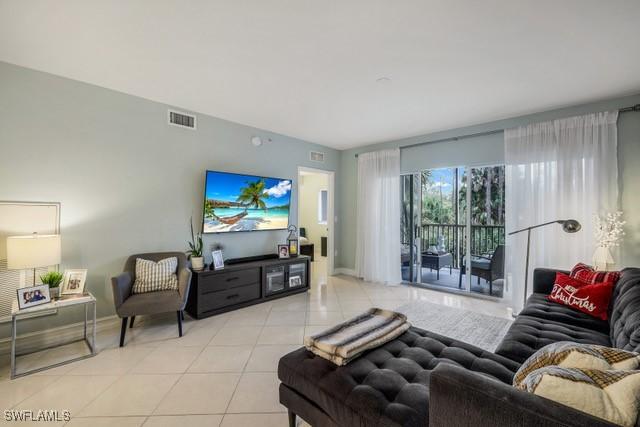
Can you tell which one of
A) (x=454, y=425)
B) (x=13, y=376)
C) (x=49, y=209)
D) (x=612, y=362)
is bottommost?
(x=13, y=376)

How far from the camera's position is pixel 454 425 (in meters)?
0.93

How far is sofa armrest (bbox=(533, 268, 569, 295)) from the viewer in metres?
2.84

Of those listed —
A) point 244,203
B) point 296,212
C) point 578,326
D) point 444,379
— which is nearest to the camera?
point 444,379

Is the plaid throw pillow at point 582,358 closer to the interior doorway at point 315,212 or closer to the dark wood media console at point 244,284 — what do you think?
the dark wood media console at point 244,284

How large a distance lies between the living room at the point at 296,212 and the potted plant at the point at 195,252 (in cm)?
5

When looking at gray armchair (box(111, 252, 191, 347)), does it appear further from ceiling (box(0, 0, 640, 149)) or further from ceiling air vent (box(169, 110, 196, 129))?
ceiling (box(0, 0, 640, 149))

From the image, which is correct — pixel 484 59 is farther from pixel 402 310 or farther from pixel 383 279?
pixel 383 279

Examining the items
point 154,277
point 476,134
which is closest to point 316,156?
point 476,134

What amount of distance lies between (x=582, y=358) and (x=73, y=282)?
379 centimetres

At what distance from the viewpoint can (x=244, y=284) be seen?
12.2 feet

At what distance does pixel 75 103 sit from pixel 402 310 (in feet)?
15.1

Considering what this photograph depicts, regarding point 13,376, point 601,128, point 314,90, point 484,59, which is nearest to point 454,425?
point 484,59

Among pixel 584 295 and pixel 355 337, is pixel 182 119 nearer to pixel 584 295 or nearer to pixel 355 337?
pixel 355 337

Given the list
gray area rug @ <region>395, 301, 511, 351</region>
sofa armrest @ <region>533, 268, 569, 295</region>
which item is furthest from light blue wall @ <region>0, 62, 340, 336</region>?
sofa armrest @ <region>533, 268, 569, 295</region>
